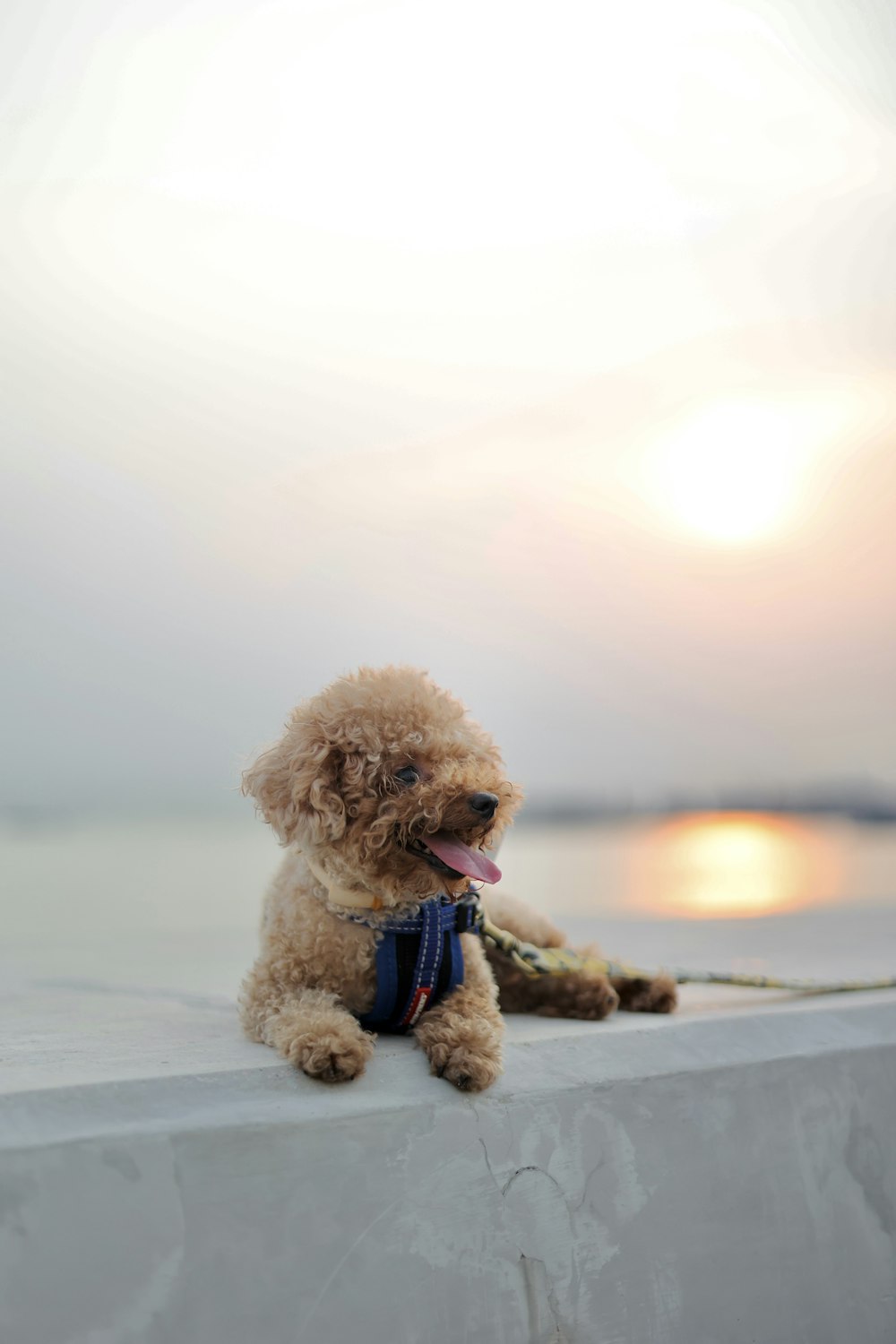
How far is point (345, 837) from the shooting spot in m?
2.15

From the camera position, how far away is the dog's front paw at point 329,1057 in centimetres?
193

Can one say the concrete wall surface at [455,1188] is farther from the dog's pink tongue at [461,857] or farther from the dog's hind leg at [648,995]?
the dog's pink tongue at [461,857]

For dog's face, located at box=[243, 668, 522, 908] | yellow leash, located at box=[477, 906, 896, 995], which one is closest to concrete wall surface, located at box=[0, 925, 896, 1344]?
yellow leash, located at box=[477, 906, 896, 995]

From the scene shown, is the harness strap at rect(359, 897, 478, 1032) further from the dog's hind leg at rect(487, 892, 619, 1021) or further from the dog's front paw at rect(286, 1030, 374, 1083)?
the dog's hind leg at rect(487, 892, 619, 1021)

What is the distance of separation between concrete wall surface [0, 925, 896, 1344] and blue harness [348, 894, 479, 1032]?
3.4 inches

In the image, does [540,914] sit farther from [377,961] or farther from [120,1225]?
[120,1225]

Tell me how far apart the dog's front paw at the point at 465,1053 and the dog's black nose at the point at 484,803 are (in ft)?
1.44

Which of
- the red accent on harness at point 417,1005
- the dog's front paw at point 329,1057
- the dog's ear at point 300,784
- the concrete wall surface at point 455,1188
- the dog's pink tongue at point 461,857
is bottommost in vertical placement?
the concrete wall surface at point 455,1188

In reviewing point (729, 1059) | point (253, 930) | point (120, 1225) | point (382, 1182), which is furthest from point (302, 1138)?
point (253, 930)

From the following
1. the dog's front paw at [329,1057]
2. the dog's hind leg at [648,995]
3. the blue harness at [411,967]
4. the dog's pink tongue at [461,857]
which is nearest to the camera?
the dog's front paw at [329,1057]

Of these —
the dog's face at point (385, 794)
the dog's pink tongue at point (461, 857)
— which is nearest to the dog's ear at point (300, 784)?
the dog's face at point (385, 794)

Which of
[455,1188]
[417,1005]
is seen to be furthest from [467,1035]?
[455,1188]

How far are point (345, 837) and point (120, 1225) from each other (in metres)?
0.80

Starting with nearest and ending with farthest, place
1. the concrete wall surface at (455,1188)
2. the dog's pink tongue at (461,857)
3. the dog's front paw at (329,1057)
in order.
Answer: the concrete wall surface at (455,1188), the dog's front paw at (329,1057), the dog's pink tongue at (461,857)
